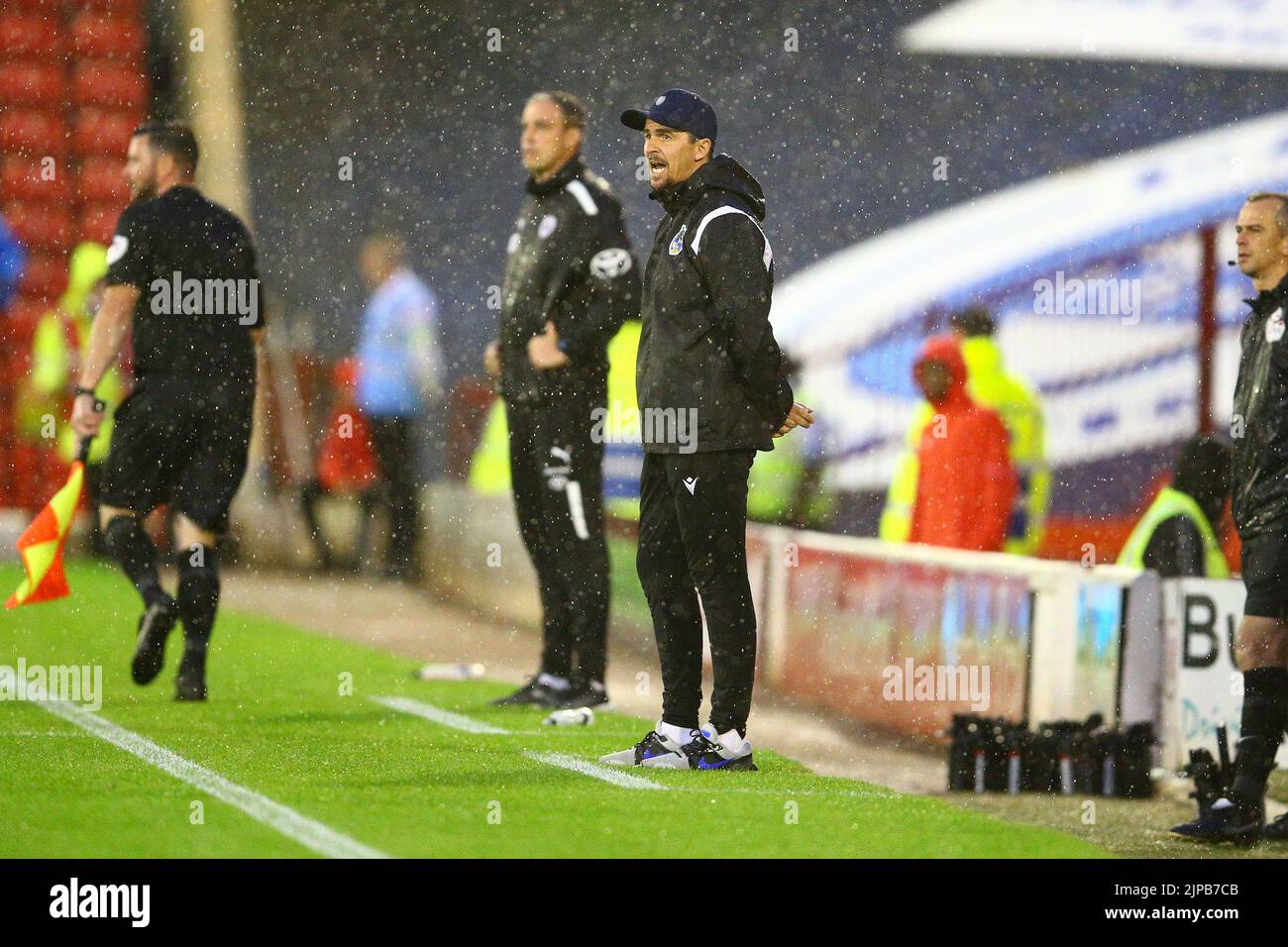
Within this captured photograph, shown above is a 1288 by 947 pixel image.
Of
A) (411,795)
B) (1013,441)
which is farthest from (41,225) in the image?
(411,795)

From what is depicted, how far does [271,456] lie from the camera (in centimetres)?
1712

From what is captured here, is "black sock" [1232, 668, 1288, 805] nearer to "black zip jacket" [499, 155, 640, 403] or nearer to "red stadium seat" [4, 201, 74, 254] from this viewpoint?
"black zip jacket" [499, 155, 640, 403]

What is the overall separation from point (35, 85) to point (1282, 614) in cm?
1333

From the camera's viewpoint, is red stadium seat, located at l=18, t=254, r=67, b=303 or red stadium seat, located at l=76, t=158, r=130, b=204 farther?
red stadium seat, located at l=76, t=158, r=130, b=204

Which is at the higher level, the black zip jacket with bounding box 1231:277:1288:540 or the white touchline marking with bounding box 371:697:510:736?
the black zip jacket with bounding box 1231:277:1288:540

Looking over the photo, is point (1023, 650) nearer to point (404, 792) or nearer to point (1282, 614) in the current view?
point (1282, 614)

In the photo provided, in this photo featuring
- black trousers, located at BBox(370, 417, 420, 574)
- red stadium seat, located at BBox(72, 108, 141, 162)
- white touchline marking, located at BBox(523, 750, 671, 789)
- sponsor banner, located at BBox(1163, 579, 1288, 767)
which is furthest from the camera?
red stadium seat, located at BBox(72, 108, 141, 162)

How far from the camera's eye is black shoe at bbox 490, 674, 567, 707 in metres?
8.57

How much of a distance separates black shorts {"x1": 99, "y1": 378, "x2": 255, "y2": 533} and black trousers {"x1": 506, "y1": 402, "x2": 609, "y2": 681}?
3.50 feet

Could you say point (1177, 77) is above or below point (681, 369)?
above

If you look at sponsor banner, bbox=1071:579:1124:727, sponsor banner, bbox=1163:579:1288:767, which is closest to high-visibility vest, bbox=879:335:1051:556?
sponsor banner, bbox=1071:579:1124:727

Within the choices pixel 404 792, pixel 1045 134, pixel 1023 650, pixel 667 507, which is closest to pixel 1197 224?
pixel 1045 134

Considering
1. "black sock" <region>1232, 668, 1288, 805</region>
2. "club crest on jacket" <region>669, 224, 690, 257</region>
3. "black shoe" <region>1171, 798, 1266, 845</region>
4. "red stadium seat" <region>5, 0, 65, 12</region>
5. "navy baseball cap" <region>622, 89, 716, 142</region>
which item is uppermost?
"red stadium seat" <region>5, 0, 65, 12</region>

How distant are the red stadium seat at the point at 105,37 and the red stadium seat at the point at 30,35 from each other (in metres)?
0.15
